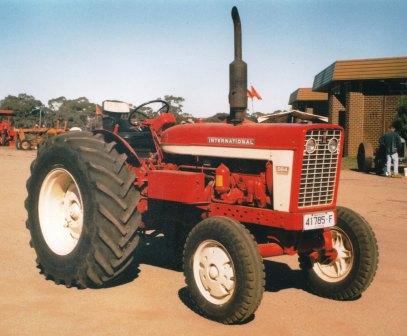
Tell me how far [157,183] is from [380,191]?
9.14 meters

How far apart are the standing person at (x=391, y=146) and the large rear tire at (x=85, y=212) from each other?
13.0 metres

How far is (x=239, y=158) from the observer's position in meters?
4.57

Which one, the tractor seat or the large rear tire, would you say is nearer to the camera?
the large rear tire

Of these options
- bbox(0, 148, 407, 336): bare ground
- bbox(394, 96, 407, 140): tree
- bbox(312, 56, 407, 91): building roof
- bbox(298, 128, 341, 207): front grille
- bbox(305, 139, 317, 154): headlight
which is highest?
bbox(312, 56, 407, 91): building roof

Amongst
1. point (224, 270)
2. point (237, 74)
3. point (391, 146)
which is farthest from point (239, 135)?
point (391, 146)

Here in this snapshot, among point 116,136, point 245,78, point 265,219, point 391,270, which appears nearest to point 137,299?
point 265,219

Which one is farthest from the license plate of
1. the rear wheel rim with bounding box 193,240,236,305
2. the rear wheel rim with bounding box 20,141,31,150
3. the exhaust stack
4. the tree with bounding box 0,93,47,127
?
the tree with bounding box 0,93,47,127

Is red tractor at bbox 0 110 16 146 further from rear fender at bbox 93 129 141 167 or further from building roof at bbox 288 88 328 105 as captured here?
rear fender at bbox 93 129 141 167

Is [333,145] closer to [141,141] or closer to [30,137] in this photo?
[141,141]

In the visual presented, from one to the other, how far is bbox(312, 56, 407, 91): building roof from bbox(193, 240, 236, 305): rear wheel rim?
20898mm

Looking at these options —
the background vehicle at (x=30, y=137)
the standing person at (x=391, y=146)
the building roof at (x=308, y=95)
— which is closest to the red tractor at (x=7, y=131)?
the background vehicle at (x=30, y=137)

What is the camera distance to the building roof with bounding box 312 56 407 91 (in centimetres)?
2284

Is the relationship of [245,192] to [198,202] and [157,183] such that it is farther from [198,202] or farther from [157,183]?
[157,183]

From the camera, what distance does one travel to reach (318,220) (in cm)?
428
